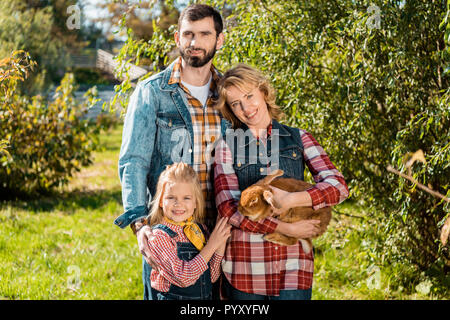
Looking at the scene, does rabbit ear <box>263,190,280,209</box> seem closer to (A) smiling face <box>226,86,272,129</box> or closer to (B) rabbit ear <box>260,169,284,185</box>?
(B) rabbit ear <box>260,169,284,185</box>

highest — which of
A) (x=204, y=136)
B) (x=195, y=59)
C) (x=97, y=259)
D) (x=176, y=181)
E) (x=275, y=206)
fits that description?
(x=195, y=59)

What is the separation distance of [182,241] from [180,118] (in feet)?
2.04

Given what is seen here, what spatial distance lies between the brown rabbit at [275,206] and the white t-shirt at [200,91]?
0.60m

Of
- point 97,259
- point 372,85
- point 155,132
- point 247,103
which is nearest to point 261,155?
point 247,103

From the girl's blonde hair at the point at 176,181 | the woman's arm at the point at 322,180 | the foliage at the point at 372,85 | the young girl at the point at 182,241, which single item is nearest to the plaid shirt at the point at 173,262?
the young girl at the point at 182,241

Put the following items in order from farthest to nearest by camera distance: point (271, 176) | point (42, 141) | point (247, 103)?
point (42, 141) → point (247, 103) → point (271, 176)

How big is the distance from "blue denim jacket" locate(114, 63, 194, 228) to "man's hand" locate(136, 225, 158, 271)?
5.4 inches

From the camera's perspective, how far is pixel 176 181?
7.82ft

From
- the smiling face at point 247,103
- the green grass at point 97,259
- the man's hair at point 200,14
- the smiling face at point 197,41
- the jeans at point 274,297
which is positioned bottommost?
the green grass at point 97,259

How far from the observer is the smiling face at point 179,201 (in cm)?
238

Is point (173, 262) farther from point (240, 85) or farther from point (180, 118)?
point (240, 85)

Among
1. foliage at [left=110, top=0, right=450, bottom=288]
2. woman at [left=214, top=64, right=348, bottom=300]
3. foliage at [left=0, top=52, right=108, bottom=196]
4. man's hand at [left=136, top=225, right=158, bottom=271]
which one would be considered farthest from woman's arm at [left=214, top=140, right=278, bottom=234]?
foliage at [left=0, top=52, right=108, bottom=196]

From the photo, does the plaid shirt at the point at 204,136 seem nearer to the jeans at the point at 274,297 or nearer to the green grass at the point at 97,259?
the jeans at the point at 274,297

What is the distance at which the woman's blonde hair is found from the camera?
7.91ft
